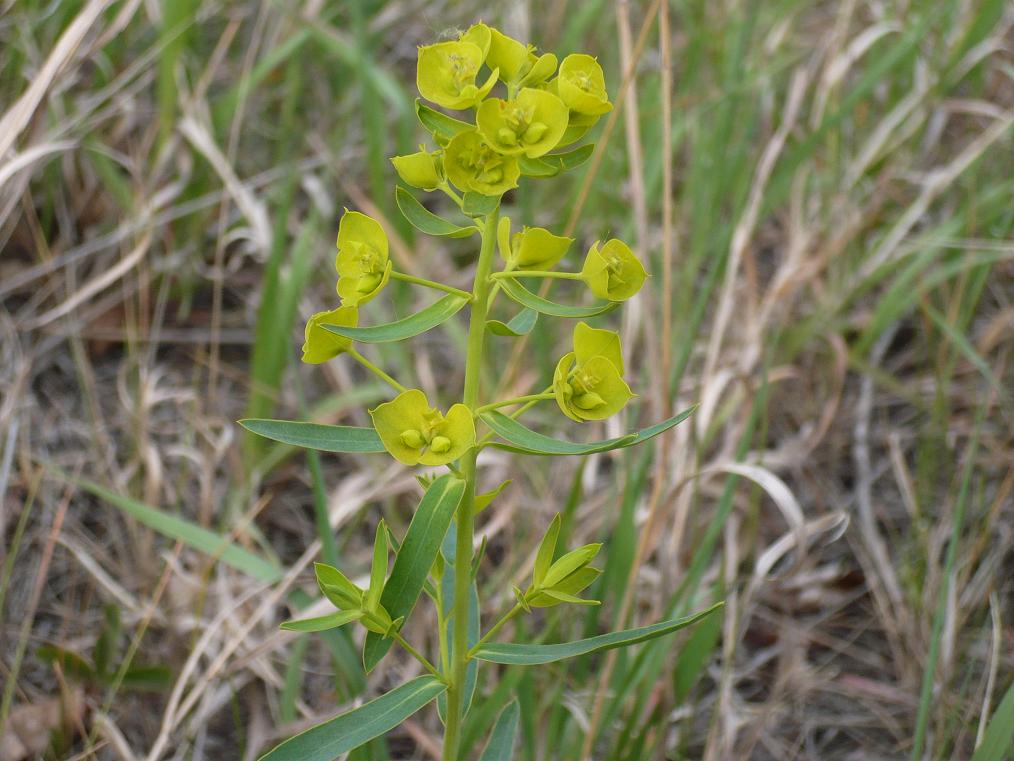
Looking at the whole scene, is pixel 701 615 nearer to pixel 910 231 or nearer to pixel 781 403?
pixel 781 403

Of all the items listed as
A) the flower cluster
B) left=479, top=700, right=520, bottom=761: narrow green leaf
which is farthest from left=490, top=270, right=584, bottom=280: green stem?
left=479, top=700, right=520, bottom=761: narrow green leaf

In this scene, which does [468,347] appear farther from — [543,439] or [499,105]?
[499,105]

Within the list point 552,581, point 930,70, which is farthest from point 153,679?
point 930,70

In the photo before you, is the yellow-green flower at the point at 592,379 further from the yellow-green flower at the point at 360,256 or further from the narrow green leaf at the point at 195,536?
the narrow green leaf at the point at 195,536

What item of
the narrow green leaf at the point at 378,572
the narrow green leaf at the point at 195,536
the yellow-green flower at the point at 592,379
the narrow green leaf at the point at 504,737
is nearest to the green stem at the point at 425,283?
the yellow-green flower at the point at 592,379

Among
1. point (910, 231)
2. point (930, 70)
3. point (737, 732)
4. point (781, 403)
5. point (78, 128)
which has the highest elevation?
point (78, 128)

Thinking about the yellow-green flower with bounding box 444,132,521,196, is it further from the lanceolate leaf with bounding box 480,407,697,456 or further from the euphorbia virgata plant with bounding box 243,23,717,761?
the lanceolate leaf with bounding box 480,407,697,456
